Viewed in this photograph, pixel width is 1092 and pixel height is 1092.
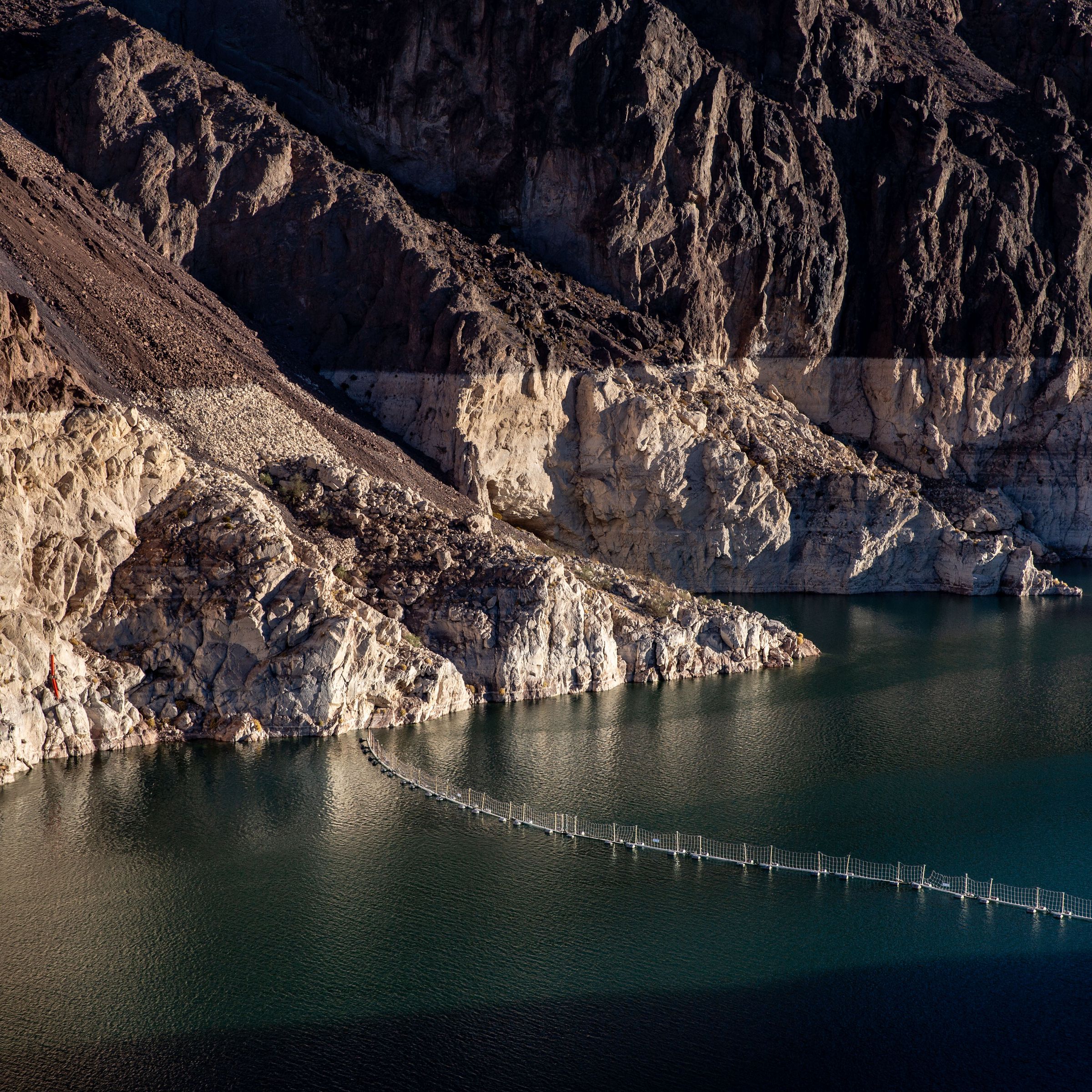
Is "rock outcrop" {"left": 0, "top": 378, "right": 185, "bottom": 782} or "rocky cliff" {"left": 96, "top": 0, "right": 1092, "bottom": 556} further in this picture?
"rocky cliff" {"left": 96, "top": 0, "right": 1092, "bottom": 556}

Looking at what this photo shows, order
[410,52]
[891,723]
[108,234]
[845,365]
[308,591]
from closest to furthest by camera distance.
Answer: [308,591] → [891,723] → [108,234] → [410,52] → [845,365]

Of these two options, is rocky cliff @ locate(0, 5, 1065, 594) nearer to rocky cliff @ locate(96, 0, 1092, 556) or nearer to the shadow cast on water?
rocky cliff @ locate(96, 0, 1092, 556)

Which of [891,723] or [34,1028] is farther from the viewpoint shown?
[891,723]

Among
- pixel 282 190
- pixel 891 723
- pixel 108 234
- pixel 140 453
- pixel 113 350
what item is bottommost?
pixel 891 723

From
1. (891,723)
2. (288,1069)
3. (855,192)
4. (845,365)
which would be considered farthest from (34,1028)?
(855,192)

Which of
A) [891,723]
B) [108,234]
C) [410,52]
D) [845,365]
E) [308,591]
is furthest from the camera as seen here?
[845,365]

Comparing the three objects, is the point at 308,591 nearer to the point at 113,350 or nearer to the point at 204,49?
the point at 113,350

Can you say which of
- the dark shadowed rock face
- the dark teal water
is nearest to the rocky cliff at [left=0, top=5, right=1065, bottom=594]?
the dark shadowed rock face

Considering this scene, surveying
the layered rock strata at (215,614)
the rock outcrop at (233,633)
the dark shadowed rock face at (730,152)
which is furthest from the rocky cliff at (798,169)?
the rock outcrop at (233,633)
